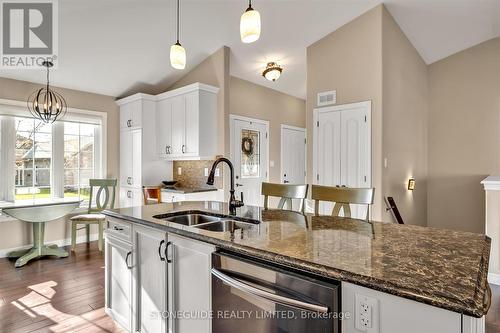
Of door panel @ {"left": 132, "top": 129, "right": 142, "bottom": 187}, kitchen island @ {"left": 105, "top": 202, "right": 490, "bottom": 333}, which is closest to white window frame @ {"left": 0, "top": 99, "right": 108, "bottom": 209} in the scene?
door panel @ {"left": 132, "top": 129, "right": 142, "bottom": 187}

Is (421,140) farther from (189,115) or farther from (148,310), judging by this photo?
(148,310)

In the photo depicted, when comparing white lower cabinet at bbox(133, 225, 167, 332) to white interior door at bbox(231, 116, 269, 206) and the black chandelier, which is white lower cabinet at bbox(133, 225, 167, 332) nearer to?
the black chandelier

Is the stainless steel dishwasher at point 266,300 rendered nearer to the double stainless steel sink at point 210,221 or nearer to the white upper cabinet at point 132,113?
the double stainless steel sink at point 210,221

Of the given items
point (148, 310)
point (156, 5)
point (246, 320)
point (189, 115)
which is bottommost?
point (148, 310)

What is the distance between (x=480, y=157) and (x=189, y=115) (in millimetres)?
4841

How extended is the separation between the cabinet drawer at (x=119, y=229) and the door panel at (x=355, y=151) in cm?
294

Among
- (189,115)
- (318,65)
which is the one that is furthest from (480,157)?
(189,115)

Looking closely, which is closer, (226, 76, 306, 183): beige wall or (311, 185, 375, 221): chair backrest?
(311, 185, 375, 221): chair backrest

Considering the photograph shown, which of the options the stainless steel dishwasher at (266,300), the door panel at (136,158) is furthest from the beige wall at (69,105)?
the stainless steel dishwasher at (266,300)

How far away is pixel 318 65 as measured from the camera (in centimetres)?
436

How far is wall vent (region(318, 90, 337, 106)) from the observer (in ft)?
13.7

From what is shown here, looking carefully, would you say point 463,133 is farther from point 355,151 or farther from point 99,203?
point 99,203

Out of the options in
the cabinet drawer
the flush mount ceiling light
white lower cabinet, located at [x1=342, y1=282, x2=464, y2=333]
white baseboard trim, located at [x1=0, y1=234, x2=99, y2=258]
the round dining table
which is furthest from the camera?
the flush mount ceiling light

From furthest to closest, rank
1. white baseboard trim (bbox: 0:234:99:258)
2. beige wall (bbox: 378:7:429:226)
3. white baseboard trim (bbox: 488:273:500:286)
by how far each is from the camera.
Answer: white baseboard trim (bbox: 0:234:99:258)
beige wall (bbox: 378:7:429:226)
white baseboard trim (bbox: 488:273:500:286)
